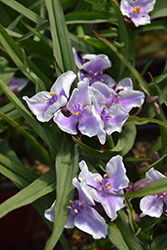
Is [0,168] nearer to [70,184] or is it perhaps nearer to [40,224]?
[70,184]

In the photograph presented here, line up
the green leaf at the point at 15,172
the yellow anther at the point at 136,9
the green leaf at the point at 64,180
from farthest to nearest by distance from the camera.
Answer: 1. the yellow anther at the point at 136,9
2. the green leaf at the point at 15,172
3. the green leaf at the point at 64,180

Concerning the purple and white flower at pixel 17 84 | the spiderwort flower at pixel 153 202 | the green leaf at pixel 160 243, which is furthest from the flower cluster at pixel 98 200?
the purple and white flower at pixel 17 84

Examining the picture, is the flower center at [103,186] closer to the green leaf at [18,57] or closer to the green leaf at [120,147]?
the green leaf at [120,147]

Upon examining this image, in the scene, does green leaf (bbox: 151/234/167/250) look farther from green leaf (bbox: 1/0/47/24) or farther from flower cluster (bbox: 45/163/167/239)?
green leaf (bbox: 1/0/47/24)

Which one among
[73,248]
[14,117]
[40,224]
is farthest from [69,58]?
[40,224]

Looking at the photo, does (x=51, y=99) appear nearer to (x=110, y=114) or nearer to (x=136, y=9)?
(x=110, y=114)

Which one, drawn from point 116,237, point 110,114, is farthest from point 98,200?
point 110,114
